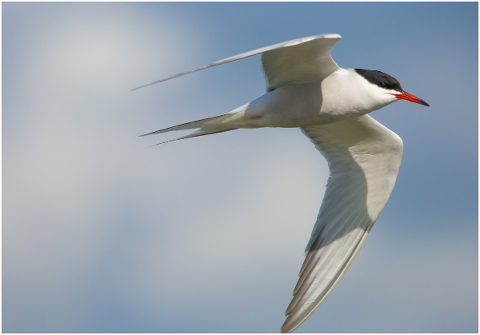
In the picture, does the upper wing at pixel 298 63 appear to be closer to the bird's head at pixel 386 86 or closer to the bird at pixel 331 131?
the bird at pixel 331 131

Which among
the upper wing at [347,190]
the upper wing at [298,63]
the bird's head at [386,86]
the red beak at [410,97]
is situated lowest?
the upper wing at [347,190]

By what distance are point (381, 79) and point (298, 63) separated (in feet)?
3.10

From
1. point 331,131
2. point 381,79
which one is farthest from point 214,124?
point 331,131

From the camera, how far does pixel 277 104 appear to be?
689 centimetres

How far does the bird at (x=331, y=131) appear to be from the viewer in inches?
263

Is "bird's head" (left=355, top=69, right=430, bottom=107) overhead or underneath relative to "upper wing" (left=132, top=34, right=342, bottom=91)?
underneath

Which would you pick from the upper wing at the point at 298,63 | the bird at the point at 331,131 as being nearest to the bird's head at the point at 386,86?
the bird at the point at 331,131

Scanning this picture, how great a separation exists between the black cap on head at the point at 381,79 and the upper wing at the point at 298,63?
1.12ft

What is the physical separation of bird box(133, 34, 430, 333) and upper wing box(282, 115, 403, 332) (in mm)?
14

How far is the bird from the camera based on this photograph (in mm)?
6688

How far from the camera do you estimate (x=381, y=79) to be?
22.1 ft

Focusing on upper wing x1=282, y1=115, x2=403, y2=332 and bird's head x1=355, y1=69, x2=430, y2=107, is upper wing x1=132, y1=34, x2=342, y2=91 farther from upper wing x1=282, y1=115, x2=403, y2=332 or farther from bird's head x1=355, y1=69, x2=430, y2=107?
upper wing x1=282, y1=115, x2=403, y2=332

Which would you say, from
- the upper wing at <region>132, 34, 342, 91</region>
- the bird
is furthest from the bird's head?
the upper wing at <region>132, 34, 342, 91</region>

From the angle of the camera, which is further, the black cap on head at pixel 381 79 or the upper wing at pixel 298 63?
the black cap on head at pixel 381 79
